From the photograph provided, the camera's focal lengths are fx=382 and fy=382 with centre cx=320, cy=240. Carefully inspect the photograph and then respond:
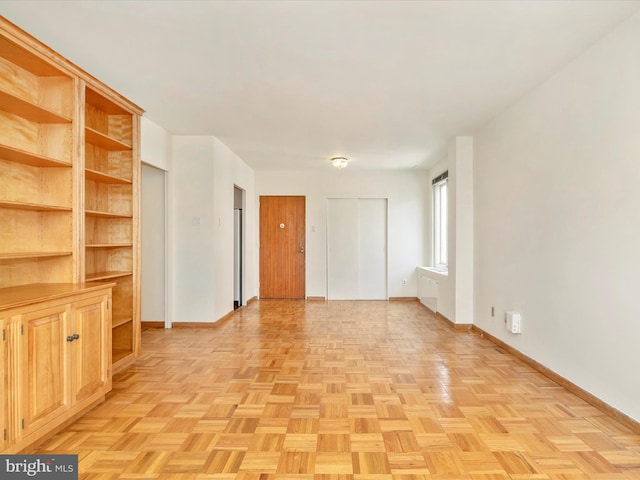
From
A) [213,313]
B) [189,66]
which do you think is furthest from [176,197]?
→ [189,66]

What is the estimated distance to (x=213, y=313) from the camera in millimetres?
5004

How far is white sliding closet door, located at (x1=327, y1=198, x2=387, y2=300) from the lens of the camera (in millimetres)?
7477

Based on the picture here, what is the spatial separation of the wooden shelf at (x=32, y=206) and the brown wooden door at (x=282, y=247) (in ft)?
15.8

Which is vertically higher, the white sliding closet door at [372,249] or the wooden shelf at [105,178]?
the wooden shelf at [105,178]

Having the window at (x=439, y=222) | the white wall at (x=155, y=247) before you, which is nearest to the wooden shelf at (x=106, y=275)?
the white wall at (x=155, y=247)

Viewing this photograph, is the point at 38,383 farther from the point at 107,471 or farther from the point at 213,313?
the point at 213,313

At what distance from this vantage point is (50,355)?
2.16 metres

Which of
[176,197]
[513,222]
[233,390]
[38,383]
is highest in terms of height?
[176,197]

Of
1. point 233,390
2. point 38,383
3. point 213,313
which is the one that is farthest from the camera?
point 213,313

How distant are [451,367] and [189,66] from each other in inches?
133

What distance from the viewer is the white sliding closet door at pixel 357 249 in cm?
748

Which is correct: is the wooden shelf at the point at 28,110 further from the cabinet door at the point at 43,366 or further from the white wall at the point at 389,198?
the white wall at the point at 389,198

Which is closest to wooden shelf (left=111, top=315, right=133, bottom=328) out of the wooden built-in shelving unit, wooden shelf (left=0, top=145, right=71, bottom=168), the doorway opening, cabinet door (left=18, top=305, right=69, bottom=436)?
the wooden built-in shelving unit

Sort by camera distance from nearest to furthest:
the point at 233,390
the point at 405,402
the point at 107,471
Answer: the point at 107,471
the point at 405,402
the point at 233,390
